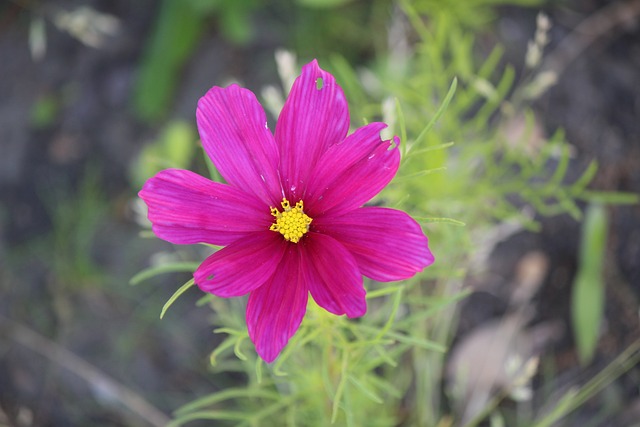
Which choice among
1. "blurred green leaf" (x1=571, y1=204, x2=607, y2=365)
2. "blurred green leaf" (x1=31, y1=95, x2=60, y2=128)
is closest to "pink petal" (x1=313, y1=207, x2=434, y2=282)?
"blurred green leaf" (x1=571, y1=204, x2=607, y2=365)

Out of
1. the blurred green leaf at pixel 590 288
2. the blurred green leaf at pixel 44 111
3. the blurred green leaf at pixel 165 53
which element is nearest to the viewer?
the blurred green leaf at pixel 590 288

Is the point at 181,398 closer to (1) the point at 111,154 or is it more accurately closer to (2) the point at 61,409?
(2) the point at 61,409

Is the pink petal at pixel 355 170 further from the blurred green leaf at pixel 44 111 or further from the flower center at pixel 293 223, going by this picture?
the blurred green leaf at pixel 44 111

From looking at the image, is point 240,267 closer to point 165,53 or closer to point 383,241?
point 383,241

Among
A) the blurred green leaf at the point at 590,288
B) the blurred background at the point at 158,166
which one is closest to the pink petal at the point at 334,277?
the blurred background at the point at 158,166

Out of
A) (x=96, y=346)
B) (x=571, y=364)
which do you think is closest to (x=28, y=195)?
(x=96, y=346)

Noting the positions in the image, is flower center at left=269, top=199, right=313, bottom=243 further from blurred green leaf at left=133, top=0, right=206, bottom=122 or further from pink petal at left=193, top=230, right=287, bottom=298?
blurred green leaf at left=133, top=0, right=206, bottom=122

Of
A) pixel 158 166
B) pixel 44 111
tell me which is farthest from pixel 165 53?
pixel 44 111
